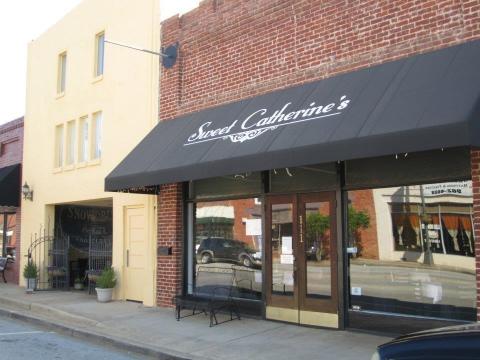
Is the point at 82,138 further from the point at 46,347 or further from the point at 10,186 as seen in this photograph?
the point at 46,347

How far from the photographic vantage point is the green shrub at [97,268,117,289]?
13523 millimetres

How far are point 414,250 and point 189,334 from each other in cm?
394

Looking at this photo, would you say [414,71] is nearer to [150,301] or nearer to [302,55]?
[302,55]

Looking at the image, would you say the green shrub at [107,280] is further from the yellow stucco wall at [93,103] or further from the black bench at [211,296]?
the black bench at [211,296]

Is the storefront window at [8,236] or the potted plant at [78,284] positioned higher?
the storefront window at [8,236]

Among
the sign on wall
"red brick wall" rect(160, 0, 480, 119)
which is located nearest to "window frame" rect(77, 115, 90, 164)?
"red brick wall" rect(160, 0, 480, 119)

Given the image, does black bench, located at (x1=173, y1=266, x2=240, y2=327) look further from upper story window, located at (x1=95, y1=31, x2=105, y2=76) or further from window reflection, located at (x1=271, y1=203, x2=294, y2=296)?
upper story window, located at (x1=95, y1=31, x2=105, y2=76)

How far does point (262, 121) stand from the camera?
9.48 meters

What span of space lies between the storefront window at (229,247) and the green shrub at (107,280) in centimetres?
257

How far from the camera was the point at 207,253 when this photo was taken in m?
11.8

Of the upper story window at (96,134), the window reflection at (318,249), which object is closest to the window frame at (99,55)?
the upper story window at (96,134)

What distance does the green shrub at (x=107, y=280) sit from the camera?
44.4 ft

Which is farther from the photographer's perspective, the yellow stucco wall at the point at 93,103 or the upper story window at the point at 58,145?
the upper story window at the point at 58,145

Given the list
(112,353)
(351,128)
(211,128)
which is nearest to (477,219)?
(351,128)
